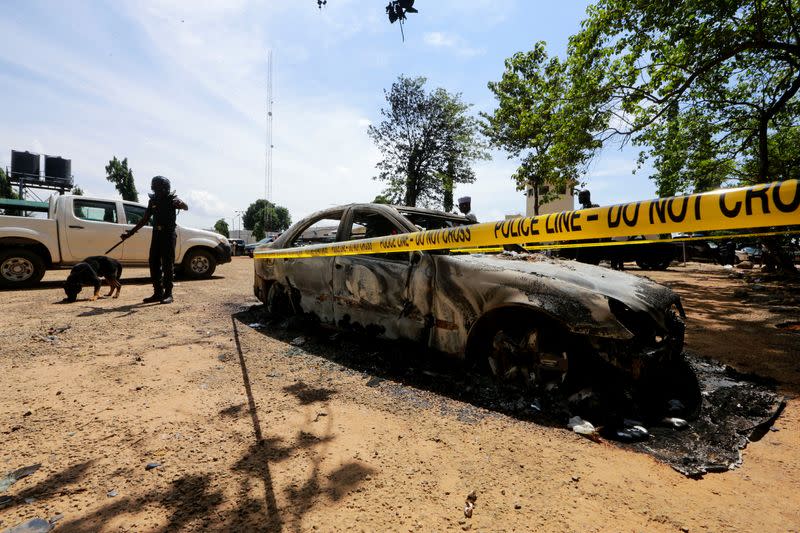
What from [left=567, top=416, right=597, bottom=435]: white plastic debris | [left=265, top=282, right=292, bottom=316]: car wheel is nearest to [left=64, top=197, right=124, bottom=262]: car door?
[left=265, top=282, right=292, bottom=316]: car wheel

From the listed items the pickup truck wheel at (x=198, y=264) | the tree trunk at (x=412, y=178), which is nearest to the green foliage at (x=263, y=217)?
the tree trunk at (x=412, y=178)

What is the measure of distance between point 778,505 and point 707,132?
555 inches

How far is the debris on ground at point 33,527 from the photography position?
53.3 inches

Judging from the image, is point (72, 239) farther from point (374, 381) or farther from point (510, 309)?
point (510, 309)

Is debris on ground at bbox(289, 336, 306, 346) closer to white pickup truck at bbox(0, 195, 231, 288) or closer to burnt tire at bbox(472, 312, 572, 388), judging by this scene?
burnt tire at bbox(472, 312, 572, 388)

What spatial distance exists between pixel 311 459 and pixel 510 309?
152cm

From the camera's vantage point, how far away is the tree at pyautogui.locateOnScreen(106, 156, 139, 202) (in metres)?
43.7

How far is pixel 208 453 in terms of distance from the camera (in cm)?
189

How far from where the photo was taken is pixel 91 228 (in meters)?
7.45

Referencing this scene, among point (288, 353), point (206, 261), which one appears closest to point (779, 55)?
point (288, 353)

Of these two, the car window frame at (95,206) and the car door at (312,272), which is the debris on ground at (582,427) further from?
the car window frame at (95,206)

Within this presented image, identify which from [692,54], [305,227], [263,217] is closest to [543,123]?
[692,54]

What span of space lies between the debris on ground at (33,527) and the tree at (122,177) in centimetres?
5308

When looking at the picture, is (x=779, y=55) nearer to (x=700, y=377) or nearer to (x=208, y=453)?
(x=700, y=377)
